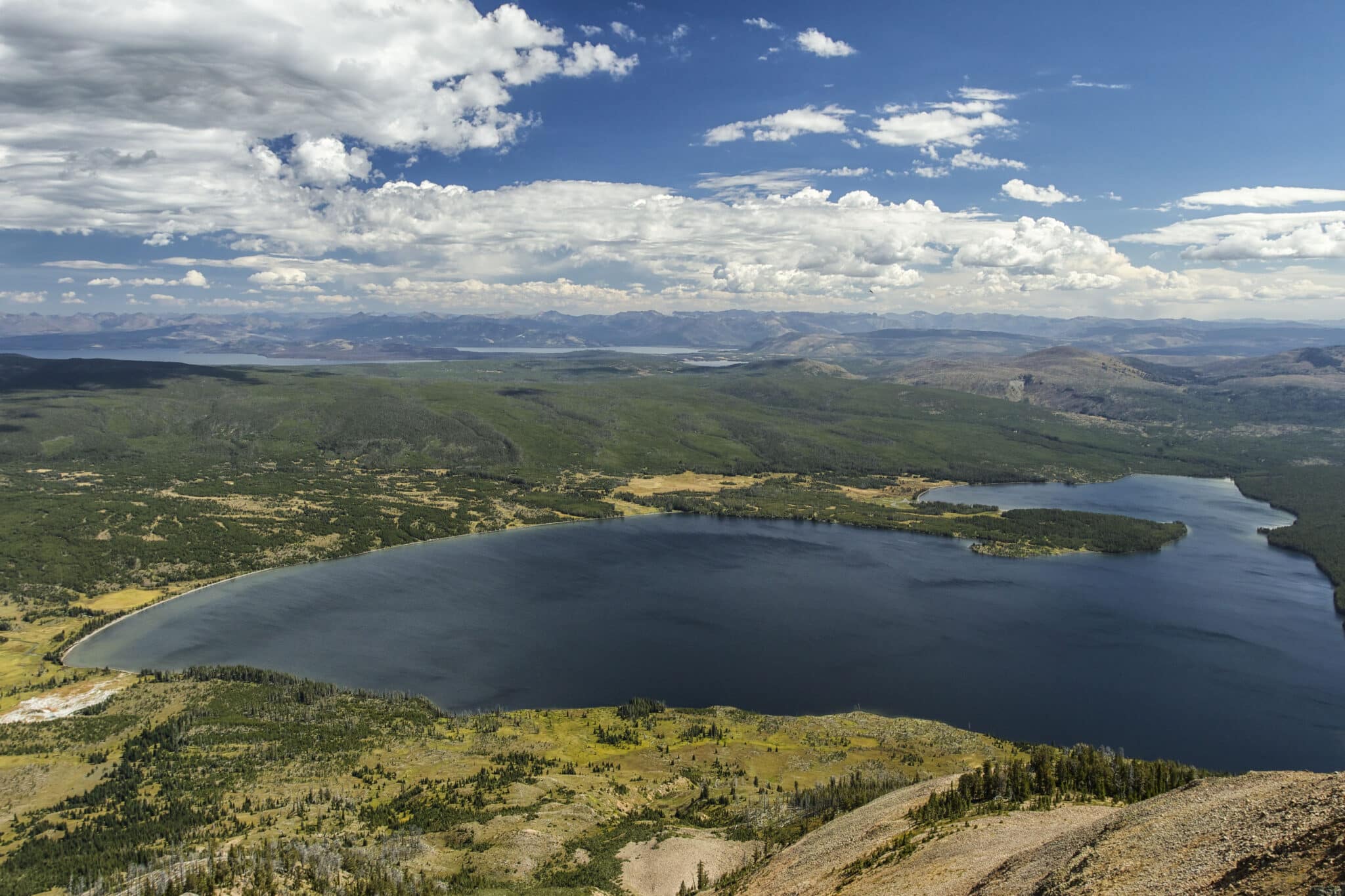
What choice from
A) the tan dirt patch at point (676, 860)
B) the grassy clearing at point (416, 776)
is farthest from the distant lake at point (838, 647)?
the tan dirt patch at point (676, 860)

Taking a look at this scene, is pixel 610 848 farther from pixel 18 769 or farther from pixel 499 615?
pixel 499 615

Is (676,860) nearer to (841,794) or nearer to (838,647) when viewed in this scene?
(841,794)

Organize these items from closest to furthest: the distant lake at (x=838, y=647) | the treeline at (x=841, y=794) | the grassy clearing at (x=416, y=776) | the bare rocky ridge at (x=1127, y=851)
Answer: the bare rocky ridge at (x=1127, y=851) < the grassy clearing at (x=416, y=776) < the treeline at (x=841, y=794) < the distant lake at (x=838, y=647)

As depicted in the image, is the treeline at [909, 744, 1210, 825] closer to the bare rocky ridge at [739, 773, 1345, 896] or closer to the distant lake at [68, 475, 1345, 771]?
the bare rocky ridge at [739, 773, 1345, 896]

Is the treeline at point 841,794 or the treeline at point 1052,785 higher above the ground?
the treeline at point 1052,785

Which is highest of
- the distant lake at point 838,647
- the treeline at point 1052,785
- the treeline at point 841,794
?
the treeline at point 1052,785

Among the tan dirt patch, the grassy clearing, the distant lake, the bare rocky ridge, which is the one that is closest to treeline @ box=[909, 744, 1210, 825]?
the bare rocky ridge

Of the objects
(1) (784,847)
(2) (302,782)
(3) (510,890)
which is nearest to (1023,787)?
(1) (784,847)

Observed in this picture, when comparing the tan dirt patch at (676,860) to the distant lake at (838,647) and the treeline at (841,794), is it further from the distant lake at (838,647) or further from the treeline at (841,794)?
the distant lake at (838,647)
